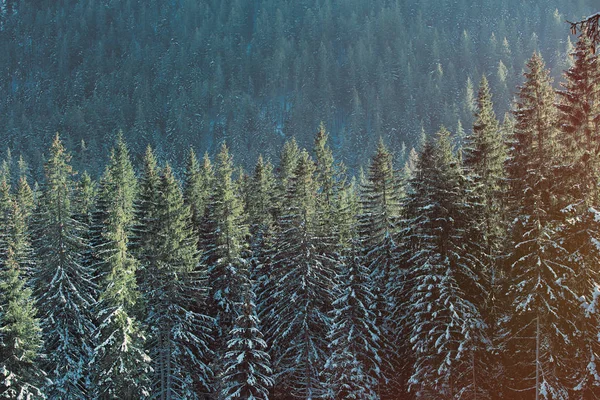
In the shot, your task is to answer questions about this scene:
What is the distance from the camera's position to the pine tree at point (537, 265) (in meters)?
23.3

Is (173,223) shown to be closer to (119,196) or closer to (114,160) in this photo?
(119,196)

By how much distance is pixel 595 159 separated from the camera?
22938mm

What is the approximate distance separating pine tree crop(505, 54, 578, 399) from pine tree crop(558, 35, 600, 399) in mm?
537

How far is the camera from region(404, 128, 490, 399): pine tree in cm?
2584

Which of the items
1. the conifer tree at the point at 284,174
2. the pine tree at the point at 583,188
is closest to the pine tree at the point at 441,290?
the pine tree at the point at 583,188

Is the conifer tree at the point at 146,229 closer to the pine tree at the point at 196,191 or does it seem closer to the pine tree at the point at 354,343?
the pine tree at the point at 196,191

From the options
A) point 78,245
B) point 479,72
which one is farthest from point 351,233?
point 479,72

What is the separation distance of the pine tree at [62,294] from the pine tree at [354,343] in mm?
18312

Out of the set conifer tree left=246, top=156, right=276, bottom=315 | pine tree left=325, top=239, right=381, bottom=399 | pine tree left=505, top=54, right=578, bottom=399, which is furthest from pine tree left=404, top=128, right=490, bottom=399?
conifer tree left=246, top=156, right=276, bottom=315

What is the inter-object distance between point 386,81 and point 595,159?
6203 inches

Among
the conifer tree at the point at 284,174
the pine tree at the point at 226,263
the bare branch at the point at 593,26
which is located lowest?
the bare branch at the point at 593,26

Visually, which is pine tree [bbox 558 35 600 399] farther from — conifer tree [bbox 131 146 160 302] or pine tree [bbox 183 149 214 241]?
pine tree [bbox 183 149 214 241]

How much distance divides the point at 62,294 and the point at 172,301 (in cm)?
811

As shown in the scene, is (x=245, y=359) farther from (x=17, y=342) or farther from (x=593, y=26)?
(x=593, y=26)
